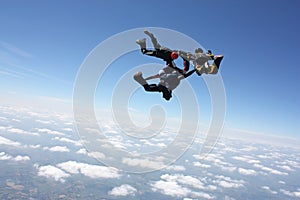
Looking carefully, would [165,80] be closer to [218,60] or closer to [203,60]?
[203,60]

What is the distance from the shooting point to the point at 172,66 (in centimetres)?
611

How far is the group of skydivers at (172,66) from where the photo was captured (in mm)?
5312

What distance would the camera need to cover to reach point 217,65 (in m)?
5.28

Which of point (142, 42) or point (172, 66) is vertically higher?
point (142, 42)

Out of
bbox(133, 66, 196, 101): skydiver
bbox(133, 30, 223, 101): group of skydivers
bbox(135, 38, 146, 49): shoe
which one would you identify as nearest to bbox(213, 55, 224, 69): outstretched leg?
bbox(133, 30, 223, 101): group of skydivers

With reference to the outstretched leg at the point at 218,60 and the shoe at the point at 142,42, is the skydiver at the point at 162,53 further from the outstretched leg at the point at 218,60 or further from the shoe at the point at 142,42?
the outstretched leg at the point at 218,60

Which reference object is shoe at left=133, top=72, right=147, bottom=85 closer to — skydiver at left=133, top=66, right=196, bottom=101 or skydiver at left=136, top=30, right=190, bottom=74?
skydiver at left=133, top=66, right=196, bottom=101

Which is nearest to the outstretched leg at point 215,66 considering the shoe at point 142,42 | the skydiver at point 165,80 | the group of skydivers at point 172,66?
the group of skydivers at point 172,66

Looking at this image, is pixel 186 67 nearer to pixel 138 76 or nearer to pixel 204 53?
pixel 204 53

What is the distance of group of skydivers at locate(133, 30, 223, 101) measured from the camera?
17.4ft

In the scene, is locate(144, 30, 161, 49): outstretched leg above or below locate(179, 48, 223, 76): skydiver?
above

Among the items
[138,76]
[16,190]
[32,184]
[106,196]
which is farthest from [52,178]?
[138,76]

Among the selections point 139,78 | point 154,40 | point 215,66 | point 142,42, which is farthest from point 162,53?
point 215,66

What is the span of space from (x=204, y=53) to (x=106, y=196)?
655 ft
